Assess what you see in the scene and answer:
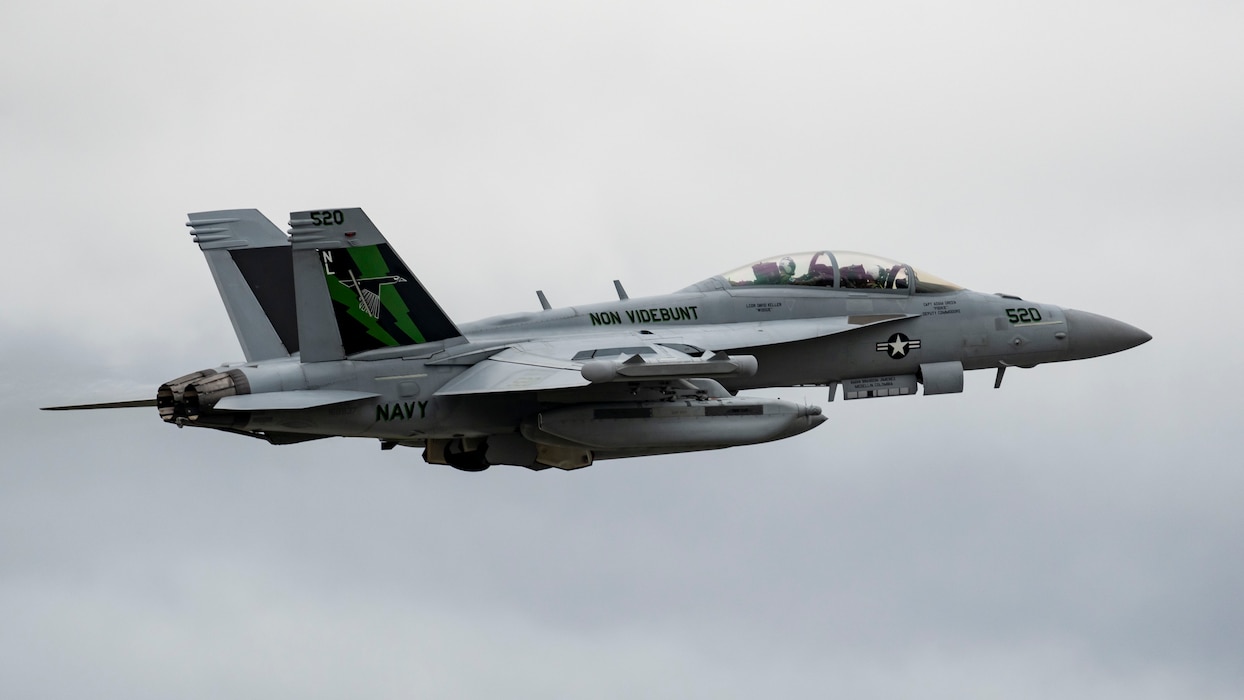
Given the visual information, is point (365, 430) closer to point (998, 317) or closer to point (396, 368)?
point (396, 368)

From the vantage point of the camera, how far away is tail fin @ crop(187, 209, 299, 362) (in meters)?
24.5

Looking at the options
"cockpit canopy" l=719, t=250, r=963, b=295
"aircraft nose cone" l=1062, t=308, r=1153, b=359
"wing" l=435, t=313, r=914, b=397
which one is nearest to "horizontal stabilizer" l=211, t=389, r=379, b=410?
"wing" l=435, t=313, r=914, b=397

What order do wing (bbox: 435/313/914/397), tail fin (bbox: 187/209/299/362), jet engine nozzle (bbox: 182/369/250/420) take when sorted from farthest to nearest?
1. tail fin (bbox: 187/209/299/362)
2. jet engine nozzle (bbox: 182/369/250/420)
3. wing (bbox: 435/313/914/397)

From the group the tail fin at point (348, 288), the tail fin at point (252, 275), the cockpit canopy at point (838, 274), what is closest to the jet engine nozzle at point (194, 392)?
the tail fin at point (348, 288)

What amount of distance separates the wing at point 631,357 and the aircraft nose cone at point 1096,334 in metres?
2.36

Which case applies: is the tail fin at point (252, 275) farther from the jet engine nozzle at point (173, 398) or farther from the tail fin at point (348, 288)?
the jet engine nozzle at point (173, 398)

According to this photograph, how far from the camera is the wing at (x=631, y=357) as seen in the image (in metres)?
20.9

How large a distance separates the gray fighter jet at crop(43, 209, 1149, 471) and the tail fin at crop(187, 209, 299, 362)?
0.03 meters

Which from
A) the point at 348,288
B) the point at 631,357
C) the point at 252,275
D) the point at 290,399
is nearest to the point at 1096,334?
the point at 631,357

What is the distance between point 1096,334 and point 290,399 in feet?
35.9

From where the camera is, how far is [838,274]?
81.3 ft

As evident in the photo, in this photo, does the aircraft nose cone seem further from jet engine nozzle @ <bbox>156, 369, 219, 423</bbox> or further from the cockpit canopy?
jet engine nozzle @ <bbox>156, 369, 219, 423</bbox>

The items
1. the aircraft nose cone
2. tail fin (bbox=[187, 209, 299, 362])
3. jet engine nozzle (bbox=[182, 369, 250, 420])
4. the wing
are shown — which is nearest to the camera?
the wing

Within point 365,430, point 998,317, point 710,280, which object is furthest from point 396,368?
point 998,317
